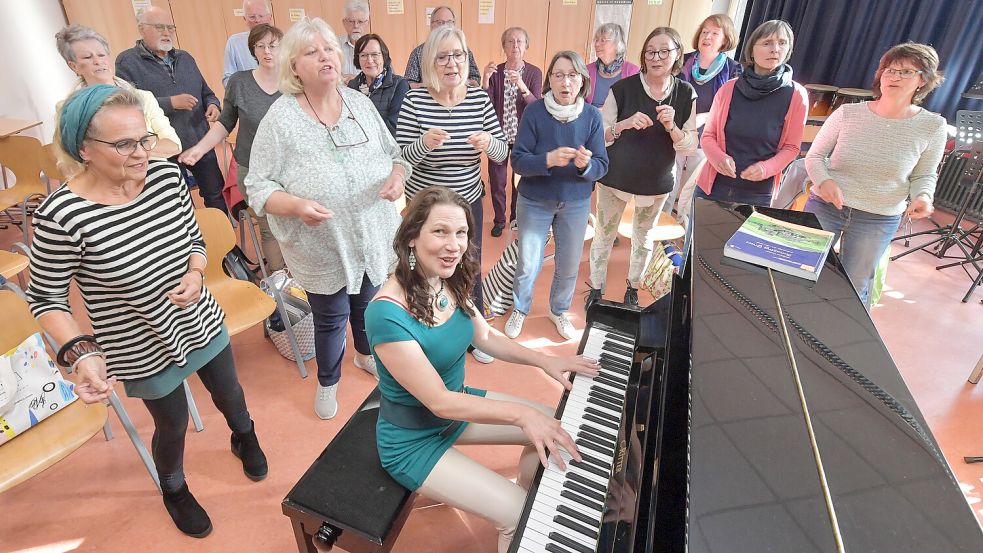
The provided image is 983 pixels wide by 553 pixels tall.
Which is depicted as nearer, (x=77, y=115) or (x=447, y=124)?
(x=77, y=115)

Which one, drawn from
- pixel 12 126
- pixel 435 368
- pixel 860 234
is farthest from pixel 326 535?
pixel 12 126

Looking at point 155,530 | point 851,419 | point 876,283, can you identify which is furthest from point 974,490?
point 155,530

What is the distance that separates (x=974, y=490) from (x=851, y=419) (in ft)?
6.03

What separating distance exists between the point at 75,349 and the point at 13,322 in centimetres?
78

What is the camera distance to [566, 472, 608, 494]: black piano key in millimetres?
1233

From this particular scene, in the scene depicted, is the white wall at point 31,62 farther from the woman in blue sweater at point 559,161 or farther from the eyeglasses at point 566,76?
the eyeglasses at point 566,76

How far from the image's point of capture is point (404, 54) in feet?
20.2

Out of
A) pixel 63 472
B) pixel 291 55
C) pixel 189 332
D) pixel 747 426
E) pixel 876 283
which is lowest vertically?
pixel 63 472

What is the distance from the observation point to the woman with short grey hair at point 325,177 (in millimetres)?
1920

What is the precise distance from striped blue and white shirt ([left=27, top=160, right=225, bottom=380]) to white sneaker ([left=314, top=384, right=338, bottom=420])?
84 centimetres

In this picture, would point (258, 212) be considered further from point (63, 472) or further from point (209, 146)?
point (63, 472)

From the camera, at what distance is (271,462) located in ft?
7.46

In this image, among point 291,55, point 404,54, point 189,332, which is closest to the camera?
point 189,332

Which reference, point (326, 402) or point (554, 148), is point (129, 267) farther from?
point (554, 148)
